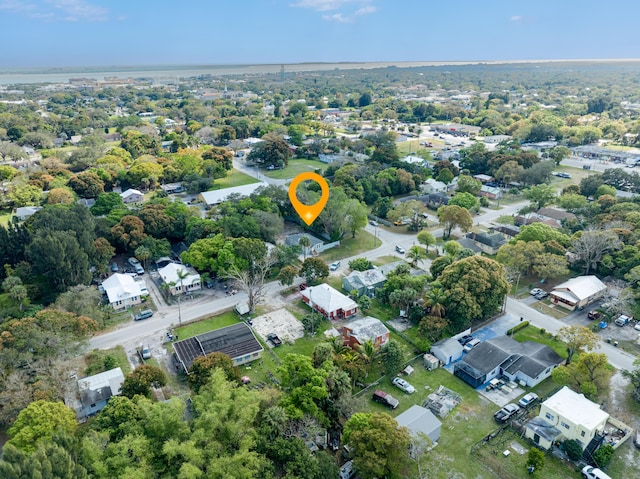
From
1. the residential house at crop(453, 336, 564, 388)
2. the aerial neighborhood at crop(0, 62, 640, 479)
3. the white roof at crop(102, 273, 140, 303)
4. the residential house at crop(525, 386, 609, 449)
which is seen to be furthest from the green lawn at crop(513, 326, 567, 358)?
the white roof at crop(102, 273, 140, 303)

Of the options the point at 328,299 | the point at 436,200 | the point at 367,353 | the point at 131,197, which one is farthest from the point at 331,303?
the point at 131,197

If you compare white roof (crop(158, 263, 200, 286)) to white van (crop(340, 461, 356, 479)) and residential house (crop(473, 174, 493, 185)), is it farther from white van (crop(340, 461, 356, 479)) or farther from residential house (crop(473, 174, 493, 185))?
residential house (crop(473, 174, 493, 185))

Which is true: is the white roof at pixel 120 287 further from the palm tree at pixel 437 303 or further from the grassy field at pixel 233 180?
the grassy field at pixel 233 180

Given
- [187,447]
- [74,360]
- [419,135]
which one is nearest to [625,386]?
[187,447]

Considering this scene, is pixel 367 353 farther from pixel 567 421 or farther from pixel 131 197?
pixel 131 197

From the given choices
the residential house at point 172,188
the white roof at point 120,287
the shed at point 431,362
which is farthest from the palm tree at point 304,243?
the residential house at point 172,188
